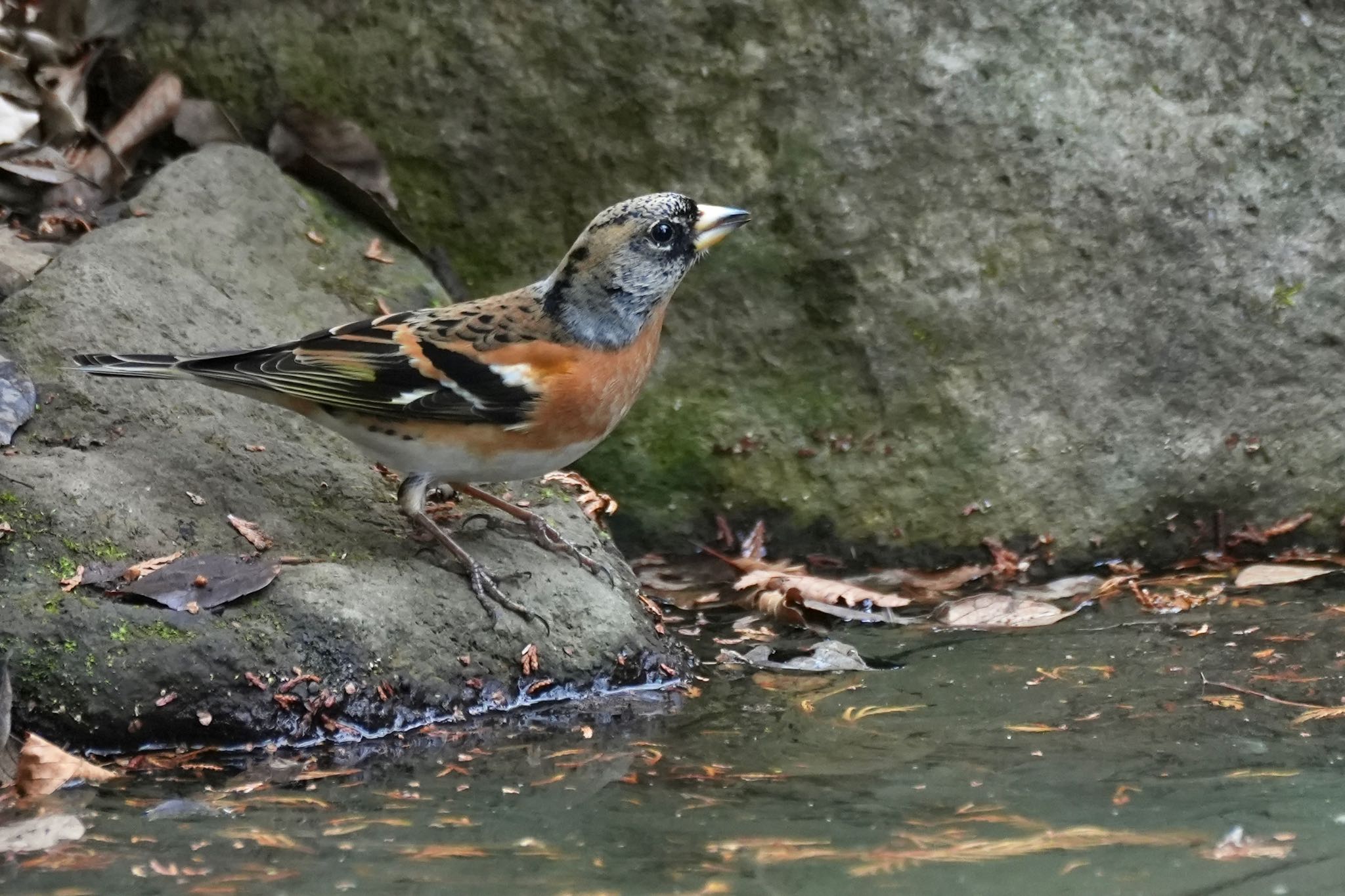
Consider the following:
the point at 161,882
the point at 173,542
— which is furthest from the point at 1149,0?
the point at 161,882

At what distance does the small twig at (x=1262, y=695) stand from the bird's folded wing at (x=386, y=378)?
84.6 inches

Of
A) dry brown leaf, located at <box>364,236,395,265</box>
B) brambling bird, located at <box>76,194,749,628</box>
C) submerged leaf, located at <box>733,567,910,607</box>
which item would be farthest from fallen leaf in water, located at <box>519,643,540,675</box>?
dry brown leaf, located at <box>364,236,395,265</box>

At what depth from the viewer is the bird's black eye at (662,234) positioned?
16.0ft

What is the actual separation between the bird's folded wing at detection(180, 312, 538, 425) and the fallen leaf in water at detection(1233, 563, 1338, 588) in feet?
8.78

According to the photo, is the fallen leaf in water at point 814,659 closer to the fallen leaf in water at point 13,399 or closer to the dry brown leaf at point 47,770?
the dry brown leaf at point 47,770

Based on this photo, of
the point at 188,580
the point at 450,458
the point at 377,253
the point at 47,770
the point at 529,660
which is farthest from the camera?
the point at 377,253

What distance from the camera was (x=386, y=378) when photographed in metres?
4.58

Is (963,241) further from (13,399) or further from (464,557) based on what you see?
(13,399)

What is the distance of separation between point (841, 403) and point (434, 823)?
3.11 m

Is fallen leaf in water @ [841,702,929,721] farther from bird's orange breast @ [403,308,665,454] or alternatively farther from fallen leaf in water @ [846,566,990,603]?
fallen leaf in water @ [846,566,990,603]

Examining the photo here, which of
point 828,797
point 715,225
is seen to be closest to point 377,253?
point 715,225

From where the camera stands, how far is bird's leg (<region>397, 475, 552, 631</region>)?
14.1 feet

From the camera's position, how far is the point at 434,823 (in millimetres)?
3051

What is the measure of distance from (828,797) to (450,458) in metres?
1.87
